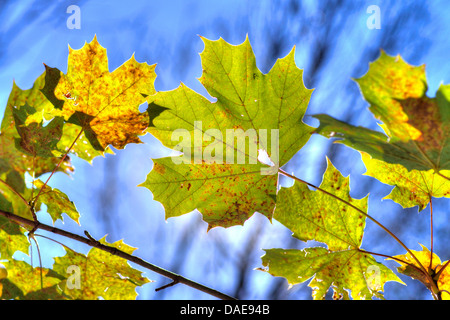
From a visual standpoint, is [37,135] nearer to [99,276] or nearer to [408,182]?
[99,276]

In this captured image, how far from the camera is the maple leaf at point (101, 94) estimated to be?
2.71 feet

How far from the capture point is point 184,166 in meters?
0.81

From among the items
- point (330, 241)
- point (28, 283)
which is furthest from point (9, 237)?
point (330, 241)

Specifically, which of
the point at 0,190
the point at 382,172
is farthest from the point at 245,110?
the point at 0,190

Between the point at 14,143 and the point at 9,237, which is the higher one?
the point at 14,143

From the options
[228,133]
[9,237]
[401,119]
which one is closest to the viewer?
[401,119]

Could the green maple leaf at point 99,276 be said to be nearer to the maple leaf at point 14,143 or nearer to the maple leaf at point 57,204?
the maple leaf at point 57,204

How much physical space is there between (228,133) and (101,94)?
1.02 feet

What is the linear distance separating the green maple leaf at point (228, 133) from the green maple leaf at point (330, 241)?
82mm

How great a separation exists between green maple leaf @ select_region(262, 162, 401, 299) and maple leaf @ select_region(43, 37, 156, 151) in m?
0.38

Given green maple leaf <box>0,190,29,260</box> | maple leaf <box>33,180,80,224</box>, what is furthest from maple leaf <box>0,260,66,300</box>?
maple leaf <box>33,180,80,224</box>

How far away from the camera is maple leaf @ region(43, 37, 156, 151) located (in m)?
→ 0.83

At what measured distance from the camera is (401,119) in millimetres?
566
